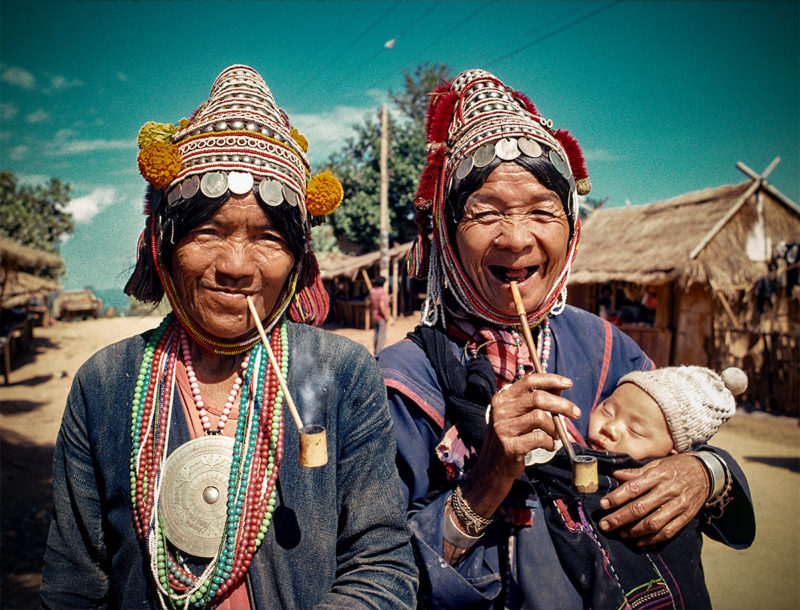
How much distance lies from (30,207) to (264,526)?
30121 mm

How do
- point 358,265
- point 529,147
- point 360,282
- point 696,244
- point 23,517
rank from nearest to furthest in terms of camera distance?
point 529,147
point 23,517
point 696,244
point 358,265
point 360,282

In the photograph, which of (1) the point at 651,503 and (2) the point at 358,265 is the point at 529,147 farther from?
(2) the point at 358,265

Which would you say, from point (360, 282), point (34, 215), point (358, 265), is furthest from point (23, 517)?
point (34, 215)

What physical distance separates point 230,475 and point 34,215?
1146 inches

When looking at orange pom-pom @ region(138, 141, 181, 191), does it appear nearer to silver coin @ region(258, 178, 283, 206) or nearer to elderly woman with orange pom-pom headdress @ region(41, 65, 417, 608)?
elderly woman with orange pom-pom headdress @ region(41, 65, 417, 608)

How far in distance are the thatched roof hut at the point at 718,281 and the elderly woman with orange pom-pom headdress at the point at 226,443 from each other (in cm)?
1045

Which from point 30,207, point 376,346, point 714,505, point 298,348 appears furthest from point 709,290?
point 30,207

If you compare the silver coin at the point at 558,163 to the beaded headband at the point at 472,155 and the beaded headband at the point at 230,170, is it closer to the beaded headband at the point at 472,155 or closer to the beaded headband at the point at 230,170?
the beaded headband at the point at 472,155

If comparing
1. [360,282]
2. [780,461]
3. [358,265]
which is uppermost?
[358,265]

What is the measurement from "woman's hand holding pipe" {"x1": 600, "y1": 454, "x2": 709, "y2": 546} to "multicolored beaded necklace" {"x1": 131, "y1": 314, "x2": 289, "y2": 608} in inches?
43.4

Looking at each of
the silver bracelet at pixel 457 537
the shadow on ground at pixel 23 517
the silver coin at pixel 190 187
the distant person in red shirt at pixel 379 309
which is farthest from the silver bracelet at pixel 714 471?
the distant person in red shirt at pixel 379 309

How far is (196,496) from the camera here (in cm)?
151

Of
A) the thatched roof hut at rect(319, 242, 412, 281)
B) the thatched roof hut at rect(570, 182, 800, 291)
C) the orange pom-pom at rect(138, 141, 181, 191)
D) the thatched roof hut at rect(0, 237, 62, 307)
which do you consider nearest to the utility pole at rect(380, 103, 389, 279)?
the thatched roof hut at rect(319, 242, 412, 281)

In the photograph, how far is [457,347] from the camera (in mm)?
1986
